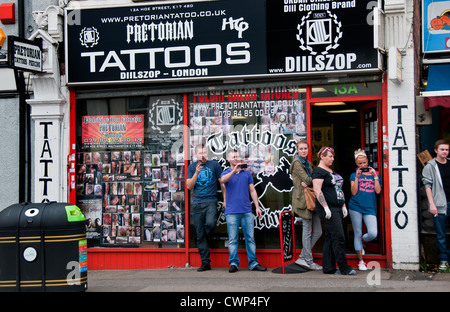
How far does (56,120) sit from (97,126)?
752 mm

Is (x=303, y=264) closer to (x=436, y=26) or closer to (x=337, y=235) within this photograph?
(x=337, y=235)

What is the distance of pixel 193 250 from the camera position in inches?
375

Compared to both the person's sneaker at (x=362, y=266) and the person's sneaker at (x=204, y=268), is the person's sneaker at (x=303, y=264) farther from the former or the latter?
the person's sneaker at (x=204, y=268)

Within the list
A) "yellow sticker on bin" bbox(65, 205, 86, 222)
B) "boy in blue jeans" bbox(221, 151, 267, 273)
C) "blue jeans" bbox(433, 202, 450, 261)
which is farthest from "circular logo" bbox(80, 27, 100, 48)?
"blue jeans" bbox(433, 202, 450, 261)

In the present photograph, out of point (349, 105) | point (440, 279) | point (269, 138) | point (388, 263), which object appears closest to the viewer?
point (440, 279)

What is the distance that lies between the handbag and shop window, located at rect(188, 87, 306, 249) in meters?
0.57

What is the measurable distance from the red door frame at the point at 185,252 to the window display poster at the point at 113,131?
0.28 meters

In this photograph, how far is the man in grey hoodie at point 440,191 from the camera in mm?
8633

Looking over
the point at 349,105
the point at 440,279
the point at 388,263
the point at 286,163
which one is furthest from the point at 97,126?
the point at 440,279

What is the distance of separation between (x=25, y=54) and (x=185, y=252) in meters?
4.48

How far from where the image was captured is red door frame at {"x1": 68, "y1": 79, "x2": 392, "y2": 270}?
29.3 ft

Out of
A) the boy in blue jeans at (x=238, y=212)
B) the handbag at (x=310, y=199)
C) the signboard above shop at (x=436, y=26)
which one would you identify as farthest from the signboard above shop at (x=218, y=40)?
the handbag at (x=310, y=199)

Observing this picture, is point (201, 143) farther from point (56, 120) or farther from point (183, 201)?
point (56, 120)

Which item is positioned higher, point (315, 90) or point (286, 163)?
point (315, 90)
